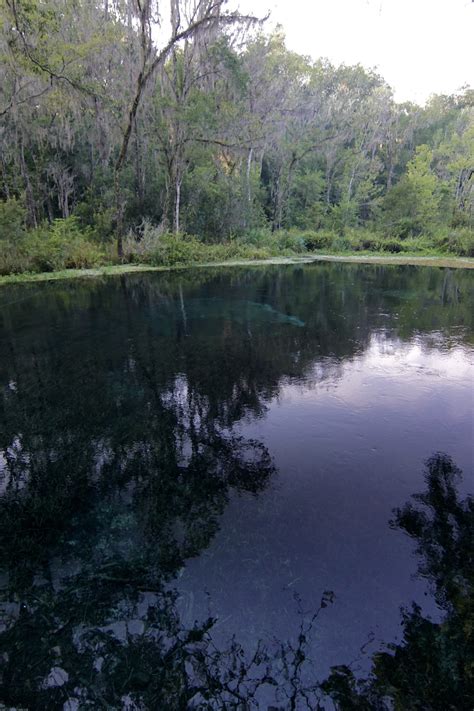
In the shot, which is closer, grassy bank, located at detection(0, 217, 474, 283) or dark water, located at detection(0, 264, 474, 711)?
dark water, located at detection(0, 264, 474, 711)

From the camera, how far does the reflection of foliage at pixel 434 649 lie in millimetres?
2120

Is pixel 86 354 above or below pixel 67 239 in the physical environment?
below

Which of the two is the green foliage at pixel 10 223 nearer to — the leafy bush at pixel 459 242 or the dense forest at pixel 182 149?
the dense forest at pixel 182 149

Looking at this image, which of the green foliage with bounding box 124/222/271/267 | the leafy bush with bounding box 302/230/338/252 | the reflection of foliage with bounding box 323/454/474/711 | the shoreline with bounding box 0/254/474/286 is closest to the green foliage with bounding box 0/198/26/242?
the shoreline with bounding box 0/254/474/286

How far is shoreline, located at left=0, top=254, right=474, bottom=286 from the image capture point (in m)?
15.5

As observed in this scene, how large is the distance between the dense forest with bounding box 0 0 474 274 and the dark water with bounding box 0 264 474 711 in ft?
27.5

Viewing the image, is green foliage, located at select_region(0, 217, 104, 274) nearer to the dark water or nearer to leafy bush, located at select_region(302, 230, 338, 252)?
the dark water

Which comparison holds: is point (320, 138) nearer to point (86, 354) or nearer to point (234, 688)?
point (86, 354)

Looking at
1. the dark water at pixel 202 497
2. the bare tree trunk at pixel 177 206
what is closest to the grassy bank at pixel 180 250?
the bare tree trunk at pixel 177 206

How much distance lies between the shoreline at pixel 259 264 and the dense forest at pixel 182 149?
0.69 meters

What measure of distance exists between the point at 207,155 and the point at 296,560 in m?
25.7

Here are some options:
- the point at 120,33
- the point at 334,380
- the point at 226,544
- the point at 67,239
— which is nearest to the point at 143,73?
the point at 120,33

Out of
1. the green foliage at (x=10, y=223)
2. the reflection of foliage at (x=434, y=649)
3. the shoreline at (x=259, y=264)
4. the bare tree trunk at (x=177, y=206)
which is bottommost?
the reflection of foliage at (x=434, y=649)

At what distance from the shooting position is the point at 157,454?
167 inches
